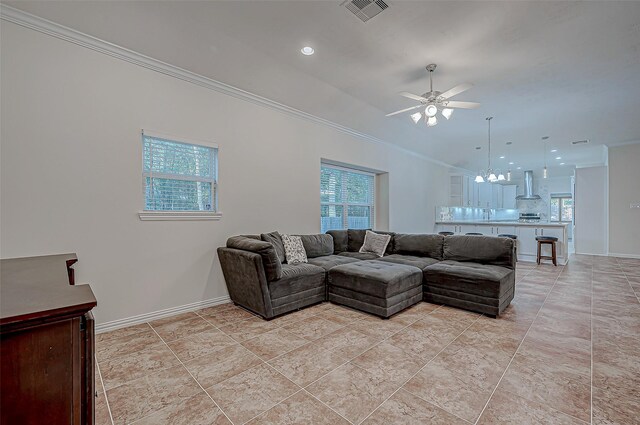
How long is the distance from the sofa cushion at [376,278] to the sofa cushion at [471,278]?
212mm

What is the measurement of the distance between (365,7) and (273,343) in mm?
3201

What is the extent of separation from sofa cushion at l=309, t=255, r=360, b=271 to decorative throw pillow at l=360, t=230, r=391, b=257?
53cm

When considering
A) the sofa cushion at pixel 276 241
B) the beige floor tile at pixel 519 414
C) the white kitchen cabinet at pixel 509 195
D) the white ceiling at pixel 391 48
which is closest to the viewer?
the beige floor tile at pixel 519 414

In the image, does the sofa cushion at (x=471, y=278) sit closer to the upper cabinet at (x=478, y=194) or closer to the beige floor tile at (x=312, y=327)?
the beige floor tile at (x=312, y=327)

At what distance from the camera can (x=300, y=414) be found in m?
1.67

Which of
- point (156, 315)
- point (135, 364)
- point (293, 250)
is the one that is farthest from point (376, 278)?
point (156, 315)

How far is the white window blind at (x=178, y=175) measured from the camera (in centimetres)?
314

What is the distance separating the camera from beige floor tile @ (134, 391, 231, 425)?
1608mm

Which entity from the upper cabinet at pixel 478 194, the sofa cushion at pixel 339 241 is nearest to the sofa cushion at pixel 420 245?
the sofa cushion at pixel 339 241

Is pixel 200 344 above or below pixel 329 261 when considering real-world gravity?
below

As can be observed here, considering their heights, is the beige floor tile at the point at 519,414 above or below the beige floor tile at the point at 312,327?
below

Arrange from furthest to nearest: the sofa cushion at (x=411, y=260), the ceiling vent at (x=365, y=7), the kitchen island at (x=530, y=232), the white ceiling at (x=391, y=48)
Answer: the kitchen island at (x=530, y=232), the sofa cushion at (x=411, y=260), the white ceiling at (x=391, y=48), the ceiling vent at (x=365, y=7)

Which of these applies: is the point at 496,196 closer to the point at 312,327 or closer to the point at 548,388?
the point at 548,388

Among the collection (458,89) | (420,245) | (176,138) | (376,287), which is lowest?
(376,287)
